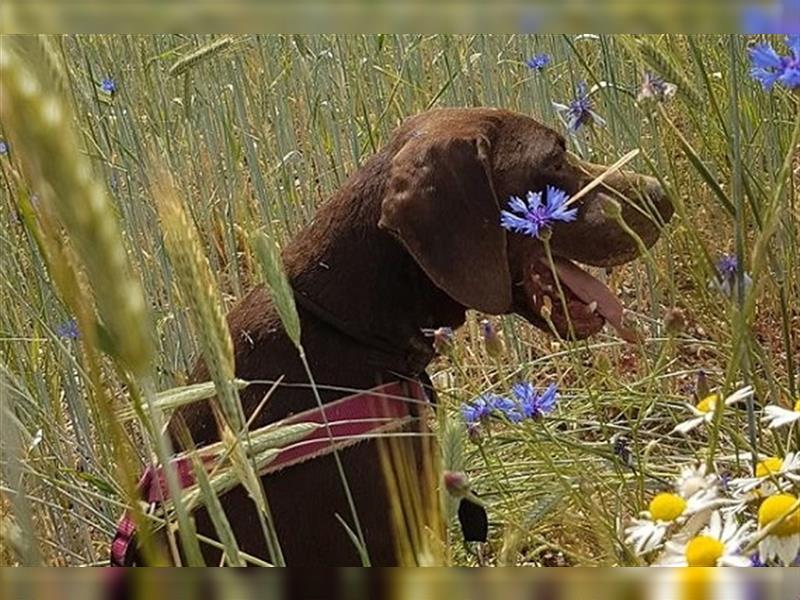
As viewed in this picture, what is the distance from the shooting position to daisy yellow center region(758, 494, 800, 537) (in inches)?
23.0

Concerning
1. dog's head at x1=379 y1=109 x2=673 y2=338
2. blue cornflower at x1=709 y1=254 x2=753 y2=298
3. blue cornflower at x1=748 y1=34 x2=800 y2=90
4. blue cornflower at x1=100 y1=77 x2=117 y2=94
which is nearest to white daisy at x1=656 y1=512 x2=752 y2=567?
blue cornflower at x1=709 y1=254 x2=753 y2=298

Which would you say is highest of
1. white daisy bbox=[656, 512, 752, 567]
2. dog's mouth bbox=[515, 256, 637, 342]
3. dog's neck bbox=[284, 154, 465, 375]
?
dog's neck bbox=[284, 154, 465, 375]

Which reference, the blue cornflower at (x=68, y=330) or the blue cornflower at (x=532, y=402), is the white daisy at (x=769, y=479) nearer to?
the blue cornflower at (x=532, y=402)

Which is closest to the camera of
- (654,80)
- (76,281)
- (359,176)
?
(76,281)

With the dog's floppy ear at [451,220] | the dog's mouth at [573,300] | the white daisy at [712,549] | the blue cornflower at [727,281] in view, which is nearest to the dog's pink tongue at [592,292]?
the dog's mouth at [573,300]

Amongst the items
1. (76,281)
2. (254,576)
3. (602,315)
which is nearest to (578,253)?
(602,315)

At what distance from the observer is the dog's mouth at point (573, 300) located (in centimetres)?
166

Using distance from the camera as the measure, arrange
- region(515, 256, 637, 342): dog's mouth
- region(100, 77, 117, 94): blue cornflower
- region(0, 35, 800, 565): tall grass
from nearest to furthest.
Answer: region(0, 35, 800, 565): tall grass → region(515, 256, 637, 342): dog's mouth → region(100, 77, 117, 94): blue cornflower

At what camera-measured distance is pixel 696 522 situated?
654 mm

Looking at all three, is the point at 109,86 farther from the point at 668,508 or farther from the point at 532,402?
the point at 668,508

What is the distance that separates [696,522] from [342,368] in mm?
949

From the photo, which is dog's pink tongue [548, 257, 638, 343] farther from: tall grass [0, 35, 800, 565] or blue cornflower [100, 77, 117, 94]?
blue cornflower [100, 77, 117, 94]

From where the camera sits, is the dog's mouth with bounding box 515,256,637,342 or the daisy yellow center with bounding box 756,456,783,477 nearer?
the daisy yellow center with bounding box 756,456,783,477

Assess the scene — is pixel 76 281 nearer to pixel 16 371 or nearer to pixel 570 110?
pixel 570 110
